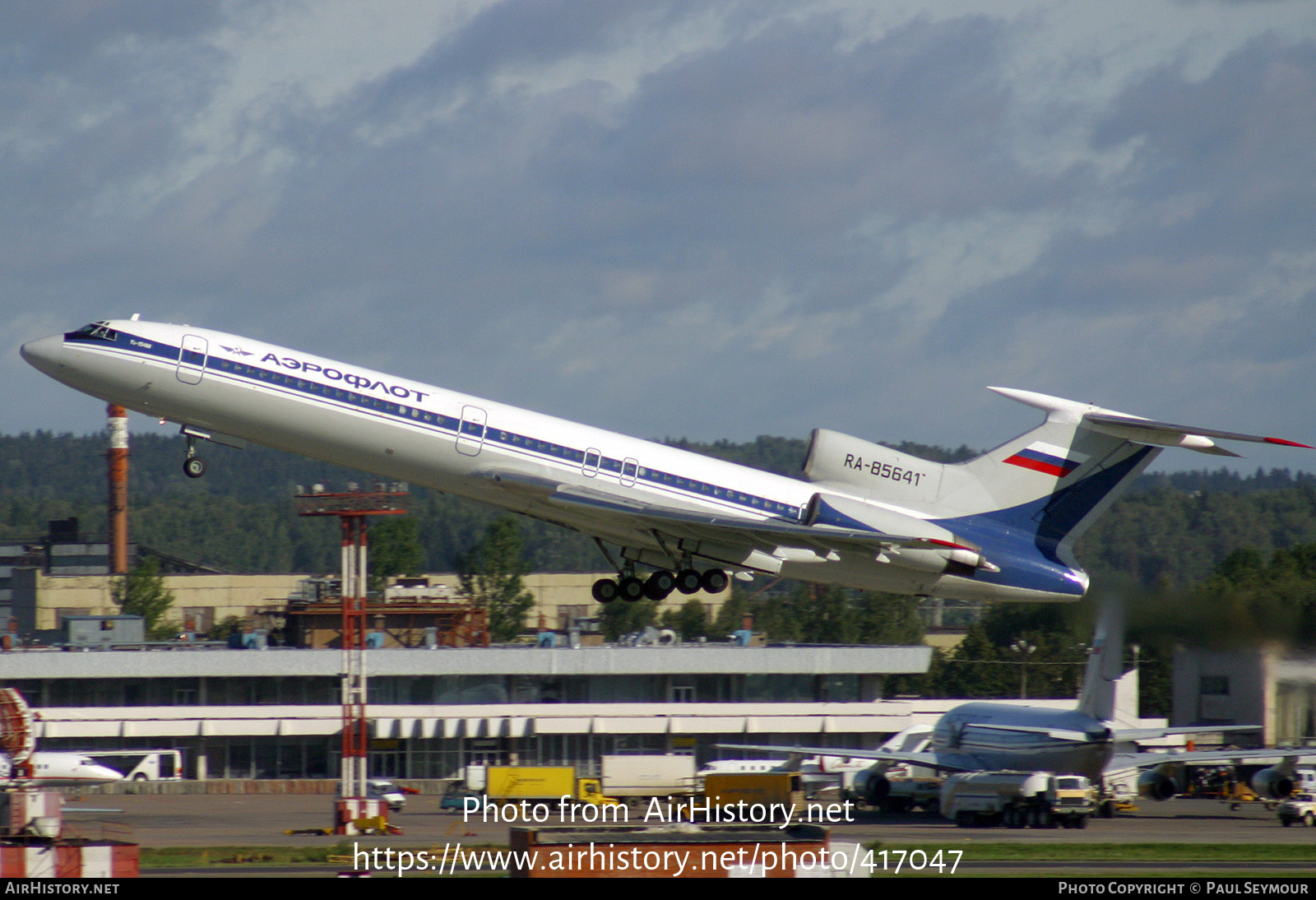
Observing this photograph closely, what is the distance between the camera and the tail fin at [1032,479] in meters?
33.7

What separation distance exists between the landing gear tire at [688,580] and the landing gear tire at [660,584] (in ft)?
0.57

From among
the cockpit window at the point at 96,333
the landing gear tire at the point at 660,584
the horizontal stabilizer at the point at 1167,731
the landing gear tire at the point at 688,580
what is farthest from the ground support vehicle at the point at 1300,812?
the cockpit window at the point at 96,333

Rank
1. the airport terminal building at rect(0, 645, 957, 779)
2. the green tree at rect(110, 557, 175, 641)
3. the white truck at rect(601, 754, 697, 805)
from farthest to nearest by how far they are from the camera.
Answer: the green tree at rect(110, 557, 175, 641) < the airport terminal building at rect(0, 645, 957, 779) < the white truck at rect(601, 754, 697, 805)

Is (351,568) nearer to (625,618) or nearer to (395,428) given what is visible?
(395,428)

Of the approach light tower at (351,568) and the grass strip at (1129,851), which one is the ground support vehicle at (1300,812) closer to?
the grass strip at (1129,851)

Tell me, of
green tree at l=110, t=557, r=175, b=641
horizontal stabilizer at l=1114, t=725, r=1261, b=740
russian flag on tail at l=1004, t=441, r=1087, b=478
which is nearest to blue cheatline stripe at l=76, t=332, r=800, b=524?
russian flag on tail at l=1004, t=441, r=1087, b=478

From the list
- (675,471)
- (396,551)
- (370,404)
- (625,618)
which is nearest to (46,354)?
(370,404)

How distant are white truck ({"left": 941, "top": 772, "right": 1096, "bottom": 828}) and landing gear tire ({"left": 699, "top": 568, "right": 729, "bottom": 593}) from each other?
42.6 feet

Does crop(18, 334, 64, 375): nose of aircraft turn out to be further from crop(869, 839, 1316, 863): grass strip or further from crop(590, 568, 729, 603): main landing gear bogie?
crop(869, 839, 1316, 863): grass strip

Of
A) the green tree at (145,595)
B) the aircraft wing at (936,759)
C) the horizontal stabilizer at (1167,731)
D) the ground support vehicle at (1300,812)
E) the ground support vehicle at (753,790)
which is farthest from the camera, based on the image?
the green tree at (145,595)

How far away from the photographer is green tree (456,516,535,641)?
105 meters

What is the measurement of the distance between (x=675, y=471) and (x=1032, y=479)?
8.77 metres

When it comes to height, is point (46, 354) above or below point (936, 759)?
above

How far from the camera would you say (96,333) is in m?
30.0
